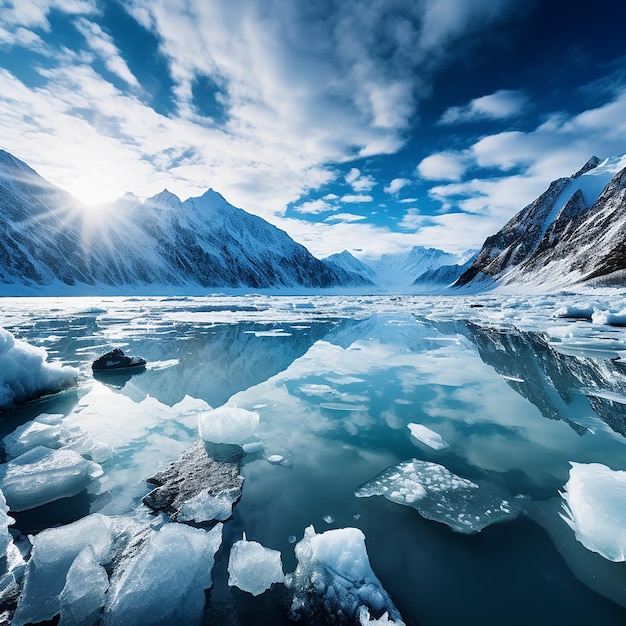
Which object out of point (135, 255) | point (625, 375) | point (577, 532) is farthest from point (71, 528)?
point (135, 255)

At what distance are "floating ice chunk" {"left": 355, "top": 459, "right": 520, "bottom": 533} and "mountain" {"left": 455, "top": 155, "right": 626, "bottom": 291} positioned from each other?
70784 mm

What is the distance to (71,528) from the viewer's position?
3.04m

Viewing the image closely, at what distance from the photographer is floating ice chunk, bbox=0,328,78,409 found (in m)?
6.98

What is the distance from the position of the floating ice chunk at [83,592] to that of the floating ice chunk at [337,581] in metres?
1.36

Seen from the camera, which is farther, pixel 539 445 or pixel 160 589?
pixel 539 445

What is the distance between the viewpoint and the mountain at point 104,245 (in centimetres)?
9969

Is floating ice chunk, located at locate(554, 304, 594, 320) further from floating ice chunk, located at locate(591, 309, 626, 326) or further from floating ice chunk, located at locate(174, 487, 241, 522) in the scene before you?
floating ice chunk, located at locate(174, 487, 241, 522)

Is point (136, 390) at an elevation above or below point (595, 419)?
below

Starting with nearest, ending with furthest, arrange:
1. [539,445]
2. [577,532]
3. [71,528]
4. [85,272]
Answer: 1. [71,528]
2. [577,532]
3. [539,445]
4. [85,272]

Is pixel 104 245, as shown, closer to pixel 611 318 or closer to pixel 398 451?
pixel 611 318

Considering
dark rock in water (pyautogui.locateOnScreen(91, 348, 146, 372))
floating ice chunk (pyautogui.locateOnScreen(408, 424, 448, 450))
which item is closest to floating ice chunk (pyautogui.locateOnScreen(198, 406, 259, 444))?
floating ice chunk (pyautogui.locateOnScreen(408, 424, 448, 450))

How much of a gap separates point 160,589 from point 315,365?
7951mm

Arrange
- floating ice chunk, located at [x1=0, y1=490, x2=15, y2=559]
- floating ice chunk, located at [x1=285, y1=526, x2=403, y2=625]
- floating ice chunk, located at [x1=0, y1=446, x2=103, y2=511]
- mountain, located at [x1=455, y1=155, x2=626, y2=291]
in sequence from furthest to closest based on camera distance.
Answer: mountain, located at [x1=455, y1=155, x2=626, y2=291] < floating ice chunk, located at [x1=0, y1=446, x2=103, y2=511] < floating ice chunk, located at [x1=0, y1=490, x2=15, y2=559] < floating ice chunk, located at [x1=285, y1=526, x2=403, y2=625]

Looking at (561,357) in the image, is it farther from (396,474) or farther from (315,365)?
(396,474)
